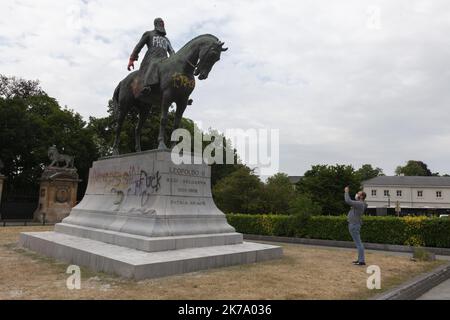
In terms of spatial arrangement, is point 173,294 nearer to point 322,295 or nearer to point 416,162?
point 322,295

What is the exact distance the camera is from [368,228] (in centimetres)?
1625

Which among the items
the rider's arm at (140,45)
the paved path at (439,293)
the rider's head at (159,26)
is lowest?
the paved path at (439,293)

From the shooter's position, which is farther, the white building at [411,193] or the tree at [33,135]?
the white building at [411,193]

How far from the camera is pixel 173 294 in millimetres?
5914

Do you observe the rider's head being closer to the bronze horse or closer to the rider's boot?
the bronze horse

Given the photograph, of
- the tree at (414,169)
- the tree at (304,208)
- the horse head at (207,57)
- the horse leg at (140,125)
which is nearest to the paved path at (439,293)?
the horse head at (207,57)

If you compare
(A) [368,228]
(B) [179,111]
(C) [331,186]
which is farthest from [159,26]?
(C) [331,186]

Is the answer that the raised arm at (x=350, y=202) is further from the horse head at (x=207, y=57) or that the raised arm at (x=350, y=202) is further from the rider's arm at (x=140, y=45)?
the rider's arm at (x=140, y=45)

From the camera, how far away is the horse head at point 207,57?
9828 millimetres

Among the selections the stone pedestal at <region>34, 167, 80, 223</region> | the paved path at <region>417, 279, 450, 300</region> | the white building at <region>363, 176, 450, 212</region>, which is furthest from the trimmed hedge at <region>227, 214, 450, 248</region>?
the white building at <region>363, 176, 450, 212</region>

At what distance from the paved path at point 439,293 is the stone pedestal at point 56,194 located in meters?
28.9

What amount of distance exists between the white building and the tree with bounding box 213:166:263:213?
1735 inches
